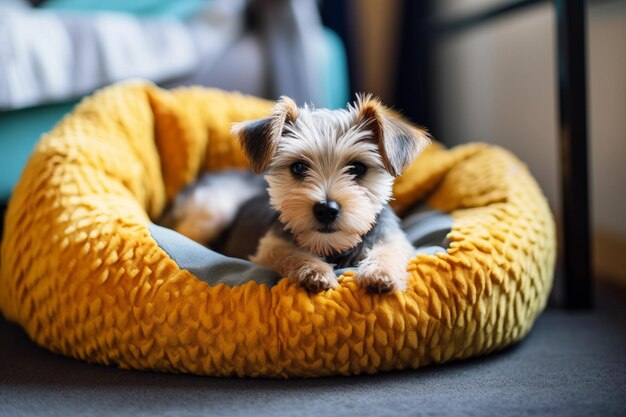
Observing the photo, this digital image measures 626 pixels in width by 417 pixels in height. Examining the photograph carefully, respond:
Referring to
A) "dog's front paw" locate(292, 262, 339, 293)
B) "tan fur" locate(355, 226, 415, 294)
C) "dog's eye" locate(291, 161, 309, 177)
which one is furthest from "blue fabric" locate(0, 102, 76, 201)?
"tan fur" locate(355, 226, 415, 294)

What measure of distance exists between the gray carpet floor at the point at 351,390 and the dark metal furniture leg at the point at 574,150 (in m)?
0.44

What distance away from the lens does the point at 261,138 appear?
1753mm

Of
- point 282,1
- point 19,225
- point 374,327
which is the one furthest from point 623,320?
point 282,1

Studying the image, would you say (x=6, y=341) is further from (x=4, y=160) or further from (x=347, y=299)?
(x=347, y=299)

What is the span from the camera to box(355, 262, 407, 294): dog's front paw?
5.35 ft

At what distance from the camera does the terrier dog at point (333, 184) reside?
1.68 meters

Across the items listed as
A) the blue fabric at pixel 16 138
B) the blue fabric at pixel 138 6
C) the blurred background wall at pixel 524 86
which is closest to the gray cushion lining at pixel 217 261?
the blue fabric at pixel 16 138

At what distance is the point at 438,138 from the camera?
4629mm

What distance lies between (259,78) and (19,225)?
157 cm

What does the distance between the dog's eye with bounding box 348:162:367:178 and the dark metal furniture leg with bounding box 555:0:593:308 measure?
873mm

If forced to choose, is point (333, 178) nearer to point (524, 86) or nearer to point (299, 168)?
point (299, 168)

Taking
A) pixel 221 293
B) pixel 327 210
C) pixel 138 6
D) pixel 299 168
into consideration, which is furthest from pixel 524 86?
pixel 221 293

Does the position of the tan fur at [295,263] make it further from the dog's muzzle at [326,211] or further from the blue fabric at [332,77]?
the blue fabric at [332,77]

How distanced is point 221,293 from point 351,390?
1.33 ft
